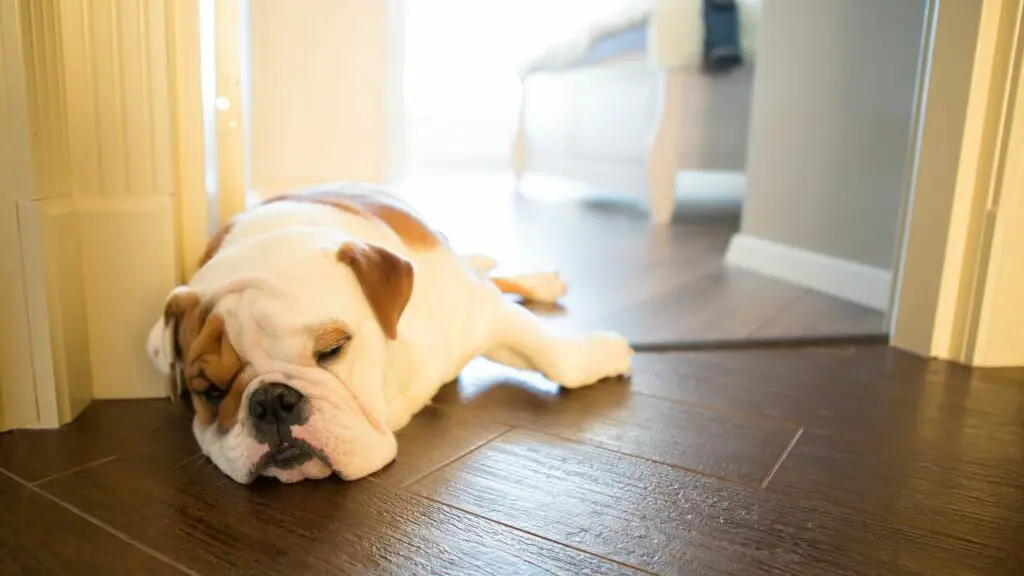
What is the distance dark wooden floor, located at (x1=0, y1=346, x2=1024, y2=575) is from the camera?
83cm

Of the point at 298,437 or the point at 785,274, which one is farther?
the point at 785,274

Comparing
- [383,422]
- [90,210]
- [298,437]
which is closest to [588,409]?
[383,422]

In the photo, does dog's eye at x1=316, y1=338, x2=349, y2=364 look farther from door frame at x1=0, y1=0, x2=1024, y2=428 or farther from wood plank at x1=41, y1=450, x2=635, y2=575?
door frame at x1=0, y1=0, x2=1024, y2=428

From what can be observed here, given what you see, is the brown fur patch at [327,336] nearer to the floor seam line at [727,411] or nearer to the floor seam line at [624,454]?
the floor seam line at [624,454]

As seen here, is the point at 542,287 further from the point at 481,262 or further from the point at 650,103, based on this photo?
the point at 650,103

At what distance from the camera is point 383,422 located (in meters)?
1.04

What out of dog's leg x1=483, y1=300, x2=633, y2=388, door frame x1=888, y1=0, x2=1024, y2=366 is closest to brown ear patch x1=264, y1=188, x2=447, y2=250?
dog's leg x1=483, y1=300, x2=633, y2=388

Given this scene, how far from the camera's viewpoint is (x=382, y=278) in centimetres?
103

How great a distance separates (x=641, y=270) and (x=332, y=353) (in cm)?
156

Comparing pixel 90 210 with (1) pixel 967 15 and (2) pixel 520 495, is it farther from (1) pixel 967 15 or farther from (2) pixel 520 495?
(1) pixel 967 15

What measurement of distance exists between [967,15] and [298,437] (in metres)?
1.42

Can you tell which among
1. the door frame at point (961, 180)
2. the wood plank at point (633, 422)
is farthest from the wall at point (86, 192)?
the door frame at point (961, 180)

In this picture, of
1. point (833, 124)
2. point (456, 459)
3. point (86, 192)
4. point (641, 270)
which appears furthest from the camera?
point (641, 270)

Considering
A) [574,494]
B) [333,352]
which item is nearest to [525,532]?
[574,494]
